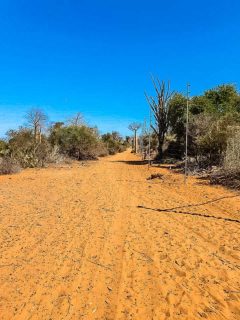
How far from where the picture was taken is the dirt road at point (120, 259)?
322 centimetres

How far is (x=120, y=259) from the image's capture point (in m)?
4.39

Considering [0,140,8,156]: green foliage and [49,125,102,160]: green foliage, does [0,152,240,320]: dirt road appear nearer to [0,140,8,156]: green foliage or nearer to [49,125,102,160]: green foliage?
[0,140,8,156]: green foliage

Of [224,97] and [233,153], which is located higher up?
[224,97]

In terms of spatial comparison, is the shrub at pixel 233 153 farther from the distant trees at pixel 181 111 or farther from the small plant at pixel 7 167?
the small plant at pixel 7 167

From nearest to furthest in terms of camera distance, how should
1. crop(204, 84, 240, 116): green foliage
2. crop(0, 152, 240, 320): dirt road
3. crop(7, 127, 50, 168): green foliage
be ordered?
crop(0, 152, 240, 320): dirt road
crop(7, 127, 50, 168): green foliage
crop(204, 84, 240, 116): green foliage

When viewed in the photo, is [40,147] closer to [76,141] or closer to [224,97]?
[76,141]

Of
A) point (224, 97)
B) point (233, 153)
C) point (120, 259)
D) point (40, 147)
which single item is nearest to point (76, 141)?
point (40, 147)

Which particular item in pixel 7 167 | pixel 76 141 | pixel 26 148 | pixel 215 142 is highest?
pixel 76 141

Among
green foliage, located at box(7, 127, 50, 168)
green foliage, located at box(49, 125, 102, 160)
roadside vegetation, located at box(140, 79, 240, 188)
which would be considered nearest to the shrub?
roadside vegetation, located at box(140, 79, 240, 188)

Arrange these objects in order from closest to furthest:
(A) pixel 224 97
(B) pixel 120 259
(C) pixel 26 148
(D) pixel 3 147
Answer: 1. (B) pixel 120 259
2. (D) pixel 3 147
3. (C) pixel 26 148
4. (A) pixel 224 97

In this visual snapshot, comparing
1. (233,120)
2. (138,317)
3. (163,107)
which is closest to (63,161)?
(163,107)

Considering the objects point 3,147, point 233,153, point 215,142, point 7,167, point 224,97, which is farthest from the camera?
point 224,97

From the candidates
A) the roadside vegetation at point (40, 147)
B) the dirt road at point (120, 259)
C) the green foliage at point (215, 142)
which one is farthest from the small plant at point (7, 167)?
the green foliage at point (215, 142)

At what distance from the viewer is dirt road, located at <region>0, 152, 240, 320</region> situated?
10.6 ft
